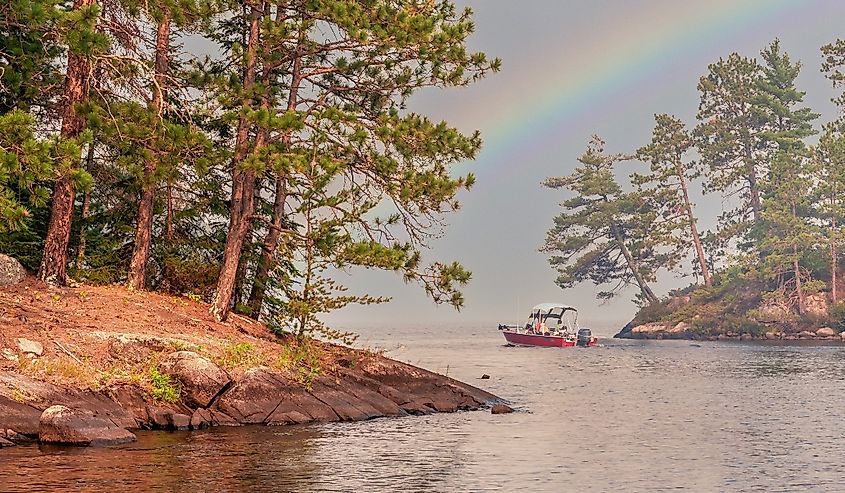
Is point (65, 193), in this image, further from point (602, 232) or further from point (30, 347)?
point (602, 232)

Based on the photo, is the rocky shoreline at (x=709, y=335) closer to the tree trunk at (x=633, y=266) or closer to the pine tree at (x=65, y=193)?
the tree trunk at (x=633, y=266)

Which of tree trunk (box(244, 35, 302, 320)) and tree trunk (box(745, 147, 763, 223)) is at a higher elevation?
tree trunk (box(745, 147, 763, 223))

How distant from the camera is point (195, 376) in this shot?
2575 centimetres

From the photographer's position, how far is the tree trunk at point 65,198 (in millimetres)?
28172

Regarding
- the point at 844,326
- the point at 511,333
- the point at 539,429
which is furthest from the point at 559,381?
the point at 844,326

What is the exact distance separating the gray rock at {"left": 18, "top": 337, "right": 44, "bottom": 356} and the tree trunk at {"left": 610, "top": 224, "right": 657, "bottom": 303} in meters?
93.1

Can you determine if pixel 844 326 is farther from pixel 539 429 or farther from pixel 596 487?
pixel 596 487

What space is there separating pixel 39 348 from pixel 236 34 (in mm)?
15507

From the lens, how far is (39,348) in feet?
80.2

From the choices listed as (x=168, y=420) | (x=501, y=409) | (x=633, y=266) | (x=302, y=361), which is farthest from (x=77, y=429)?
(x=633, y=266)

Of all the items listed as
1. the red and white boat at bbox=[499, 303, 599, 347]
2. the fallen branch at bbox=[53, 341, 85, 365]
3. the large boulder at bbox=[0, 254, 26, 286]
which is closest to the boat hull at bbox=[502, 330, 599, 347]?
the red and white boat at bbox=[499, 303, 599, 347]

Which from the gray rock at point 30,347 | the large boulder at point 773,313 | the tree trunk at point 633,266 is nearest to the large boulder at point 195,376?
the gray rock at point 30,347

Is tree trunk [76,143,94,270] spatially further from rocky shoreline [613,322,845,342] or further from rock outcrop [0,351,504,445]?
rocky shoreline [613,322,845,342]

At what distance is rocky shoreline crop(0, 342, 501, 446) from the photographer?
2138cm
